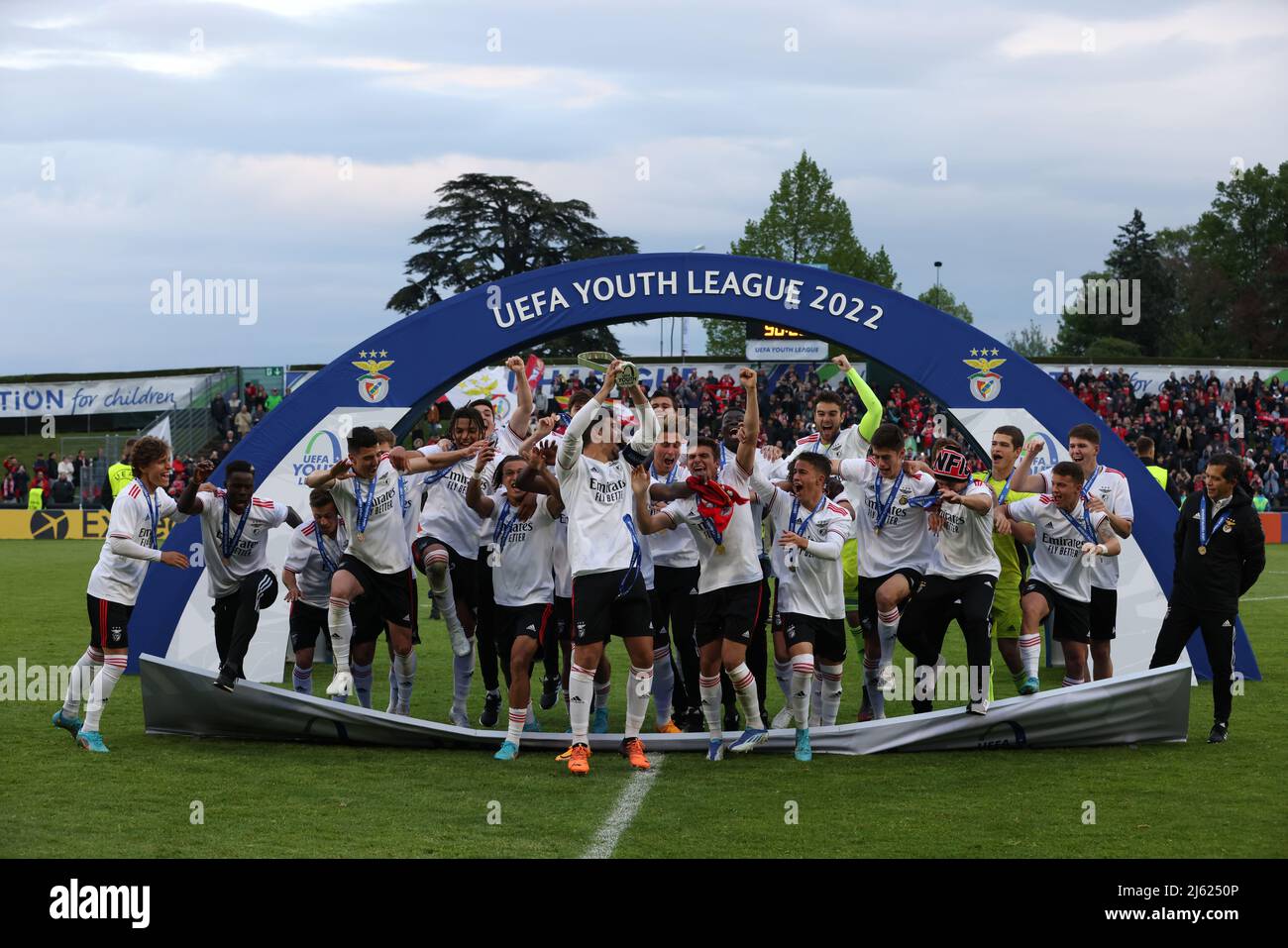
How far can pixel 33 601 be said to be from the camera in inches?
797

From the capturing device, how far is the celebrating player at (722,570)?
9.13 meters

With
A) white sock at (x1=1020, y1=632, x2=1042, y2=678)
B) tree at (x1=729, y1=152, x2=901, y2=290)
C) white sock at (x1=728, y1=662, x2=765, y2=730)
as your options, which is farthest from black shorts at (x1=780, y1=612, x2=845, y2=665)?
tree at (x1=729, y1=152, x2=901, y2=290)

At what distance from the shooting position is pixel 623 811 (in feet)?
25.5

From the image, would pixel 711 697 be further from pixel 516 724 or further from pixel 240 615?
pixel 240 615

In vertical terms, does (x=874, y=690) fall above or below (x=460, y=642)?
below

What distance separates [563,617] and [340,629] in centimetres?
173

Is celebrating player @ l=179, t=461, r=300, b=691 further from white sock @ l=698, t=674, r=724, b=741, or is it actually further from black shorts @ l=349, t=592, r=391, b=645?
white sock @ l=698, t=674, r=724, b=741

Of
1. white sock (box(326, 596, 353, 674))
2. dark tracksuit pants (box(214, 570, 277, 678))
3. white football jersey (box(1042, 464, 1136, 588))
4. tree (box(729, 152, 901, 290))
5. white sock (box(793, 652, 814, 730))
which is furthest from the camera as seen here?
tree (box(729, 152, 901, 290))

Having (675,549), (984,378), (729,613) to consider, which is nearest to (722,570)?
(729,613)

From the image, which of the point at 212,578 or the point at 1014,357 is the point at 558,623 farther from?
the point at 1014,357

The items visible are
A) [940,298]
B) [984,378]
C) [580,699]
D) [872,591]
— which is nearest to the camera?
[580,699]

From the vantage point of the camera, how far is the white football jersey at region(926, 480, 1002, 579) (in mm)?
9828

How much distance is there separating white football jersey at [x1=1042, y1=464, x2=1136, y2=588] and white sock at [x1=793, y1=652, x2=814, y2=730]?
2.94m

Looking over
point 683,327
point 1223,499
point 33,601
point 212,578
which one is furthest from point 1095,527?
point 683,327
